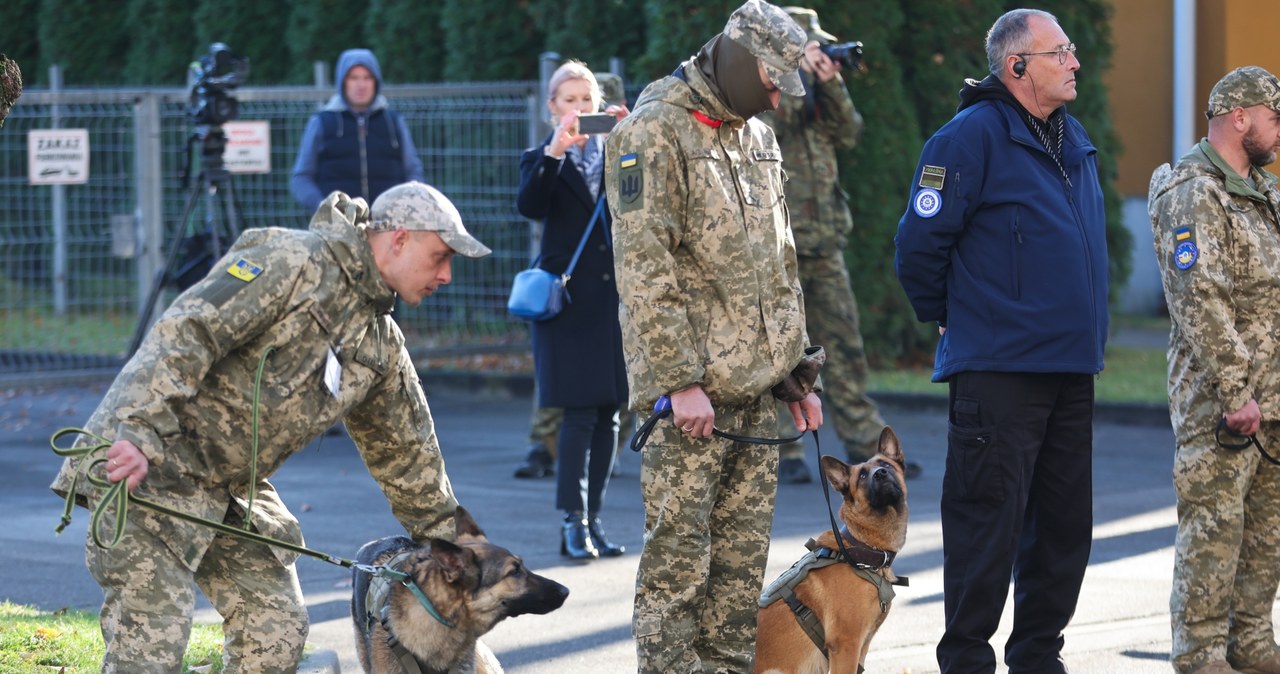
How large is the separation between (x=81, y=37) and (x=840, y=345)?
15272 millimetres

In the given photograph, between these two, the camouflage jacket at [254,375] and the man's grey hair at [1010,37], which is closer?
the camouflage jacket at [254,375]

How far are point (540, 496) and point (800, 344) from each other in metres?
4.40

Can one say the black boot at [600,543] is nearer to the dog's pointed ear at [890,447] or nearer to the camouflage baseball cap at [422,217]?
the dog's pointed ear at [890,447]

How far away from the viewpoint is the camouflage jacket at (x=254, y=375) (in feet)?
13.7

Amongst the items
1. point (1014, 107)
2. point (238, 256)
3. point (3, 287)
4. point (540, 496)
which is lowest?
point (540, 496)

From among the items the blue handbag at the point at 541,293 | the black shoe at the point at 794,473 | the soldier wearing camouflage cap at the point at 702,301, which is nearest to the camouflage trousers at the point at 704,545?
the soldier wearing camouflage cap at the point at 702,301

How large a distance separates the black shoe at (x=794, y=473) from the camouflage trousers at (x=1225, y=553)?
13.0 ft

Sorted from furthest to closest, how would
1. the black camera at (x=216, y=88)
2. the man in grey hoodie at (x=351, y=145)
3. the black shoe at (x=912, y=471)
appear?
the black camera at (x=216, y=88) < the man in grey hoodie at (x=351, y=145) < the black shoe at (x=912, y=471)

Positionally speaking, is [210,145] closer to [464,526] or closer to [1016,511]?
[464,526]

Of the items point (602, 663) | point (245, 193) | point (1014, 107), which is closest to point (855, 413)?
point (602, 663)

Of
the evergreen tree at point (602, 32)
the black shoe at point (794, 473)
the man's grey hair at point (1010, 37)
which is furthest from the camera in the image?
the evergreen tree at point (602, 32)

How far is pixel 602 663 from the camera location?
19.1ft

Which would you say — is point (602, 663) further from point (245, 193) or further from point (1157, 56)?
point (1157, 56)

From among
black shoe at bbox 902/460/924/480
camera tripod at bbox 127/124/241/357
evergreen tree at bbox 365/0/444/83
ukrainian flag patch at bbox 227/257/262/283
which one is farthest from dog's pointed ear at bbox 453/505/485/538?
evergreen tree at bbox 365/0/444/83
